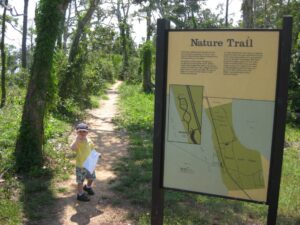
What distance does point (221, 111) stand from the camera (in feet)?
13.0

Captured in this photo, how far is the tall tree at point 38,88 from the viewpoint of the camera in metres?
7.29

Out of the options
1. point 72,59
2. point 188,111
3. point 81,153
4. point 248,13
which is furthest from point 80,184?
point 72,59

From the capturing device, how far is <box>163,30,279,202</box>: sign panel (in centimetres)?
378

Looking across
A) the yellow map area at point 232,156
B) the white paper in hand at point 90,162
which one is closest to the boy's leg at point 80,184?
the white paper in hand at point 90,162

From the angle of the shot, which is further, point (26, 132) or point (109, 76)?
point (109, 76)

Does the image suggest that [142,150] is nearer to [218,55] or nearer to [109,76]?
[218,55]

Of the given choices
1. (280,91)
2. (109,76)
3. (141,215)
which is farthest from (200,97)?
(109,76)

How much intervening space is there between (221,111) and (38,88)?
426cm

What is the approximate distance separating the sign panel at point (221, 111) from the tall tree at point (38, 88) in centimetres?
375

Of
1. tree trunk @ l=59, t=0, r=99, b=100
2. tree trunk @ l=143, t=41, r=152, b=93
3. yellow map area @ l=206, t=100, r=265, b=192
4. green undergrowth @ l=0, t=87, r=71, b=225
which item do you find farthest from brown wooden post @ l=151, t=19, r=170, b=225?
tree trunk @ l=143, t=41, r=152, b=93

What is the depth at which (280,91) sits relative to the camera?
3.72 m

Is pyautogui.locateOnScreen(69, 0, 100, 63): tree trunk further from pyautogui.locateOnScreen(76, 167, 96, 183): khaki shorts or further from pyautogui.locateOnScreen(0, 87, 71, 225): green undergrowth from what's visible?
pyautogui.locateOnScreen(76, 167, 96, 183): khaki shorts

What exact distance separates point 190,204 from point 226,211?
1.79 ft

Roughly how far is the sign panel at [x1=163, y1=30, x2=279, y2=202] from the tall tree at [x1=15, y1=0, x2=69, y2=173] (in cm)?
375
